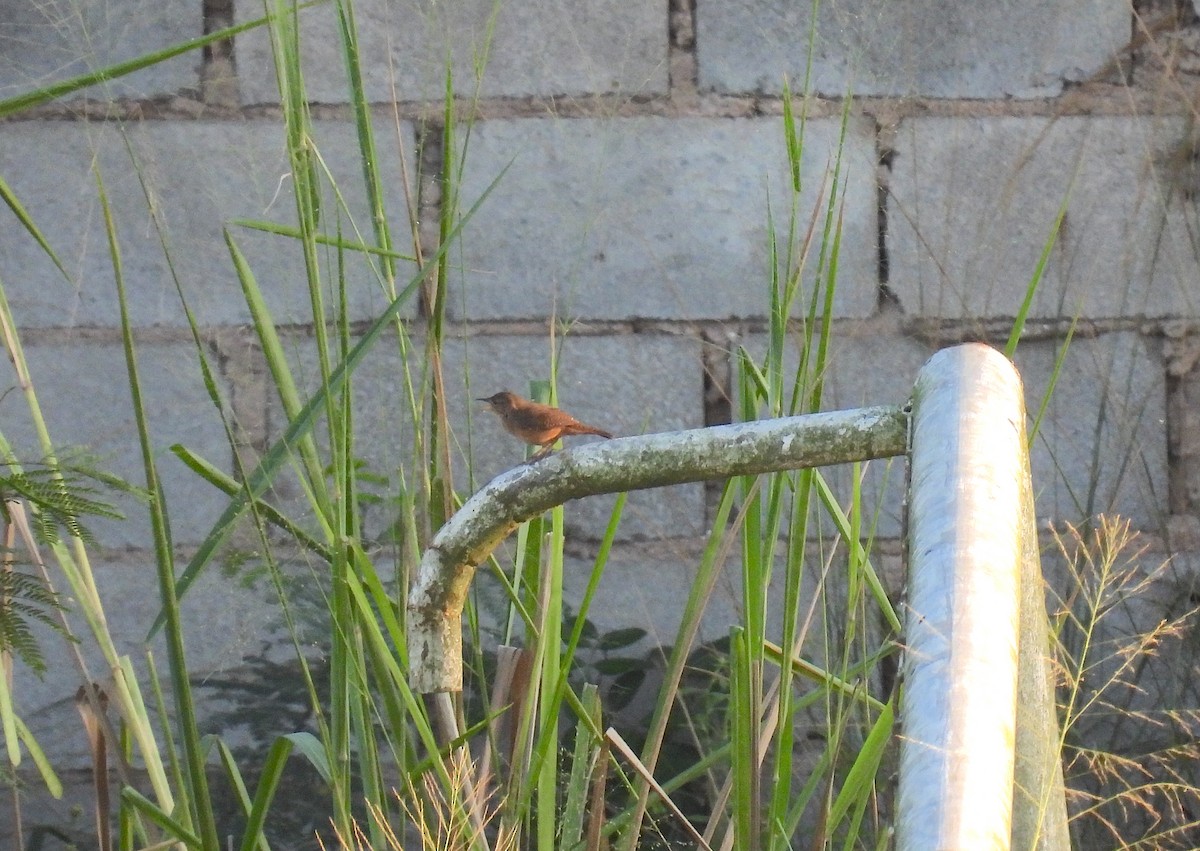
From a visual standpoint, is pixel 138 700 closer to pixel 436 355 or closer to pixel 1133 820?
pixel 436 355

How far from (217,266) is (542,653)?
155cm

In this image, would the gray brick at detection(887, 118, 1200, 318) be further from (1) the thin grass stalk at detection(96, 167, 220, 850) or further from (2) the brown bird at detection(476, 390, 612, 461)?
(1) the thin grass stalk at detection(96, 167, 220, 850)

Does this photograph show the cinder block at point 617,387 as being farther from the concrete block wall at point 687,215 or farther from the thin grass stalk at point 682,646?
the thin grass stalk at point 682,646

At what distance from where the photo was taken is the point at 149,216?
2.45 meters

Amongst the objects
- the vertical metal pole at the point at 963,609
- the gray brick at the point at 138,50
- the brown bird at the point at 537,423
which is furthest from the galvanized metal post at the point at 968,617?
the gray brick at the point at 138,50

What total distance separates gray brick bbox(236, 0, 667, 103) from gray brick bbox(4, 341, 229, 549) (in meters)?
0.51

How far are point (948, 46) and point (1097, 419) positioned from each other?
2.36 feet

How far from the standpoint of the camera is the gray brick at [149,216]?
2.45 m

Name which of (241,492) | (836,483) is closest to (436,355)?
(241,492)

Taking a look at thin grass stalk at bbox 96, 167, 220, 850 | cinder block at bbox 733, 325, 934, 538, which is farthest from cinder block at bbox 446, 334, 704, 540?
thin grass stalk at bbox 96, 167, 220, 850

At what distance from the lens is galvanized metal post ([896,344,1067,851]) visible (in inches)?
17.6

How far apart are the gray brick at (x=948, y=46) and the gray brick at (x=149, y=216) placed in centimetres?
59

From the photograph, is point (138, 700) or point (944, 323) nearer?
point (138, 700)

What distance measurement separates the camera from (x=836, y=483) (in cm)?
225
